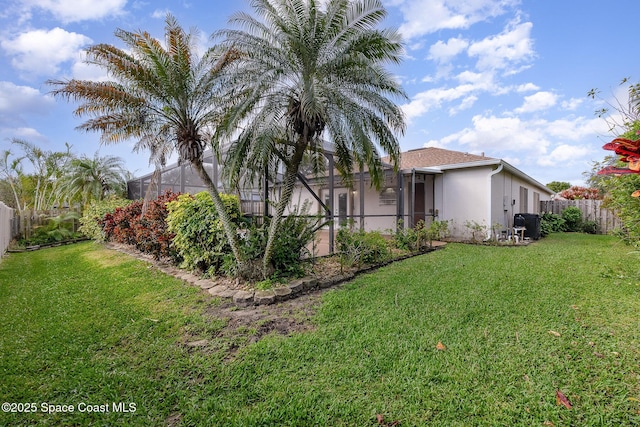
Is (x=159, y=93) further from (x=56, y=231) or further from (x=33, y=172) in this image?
(x=33, y=172)

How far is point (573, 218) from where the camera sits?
15797mm

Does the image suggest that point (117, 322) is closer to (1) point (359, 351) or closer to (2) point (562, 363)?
(1) point (359, 351)

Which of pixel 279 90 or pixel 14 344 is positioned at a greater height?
pixel 279 90

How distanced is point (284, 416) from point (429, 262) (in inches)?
247

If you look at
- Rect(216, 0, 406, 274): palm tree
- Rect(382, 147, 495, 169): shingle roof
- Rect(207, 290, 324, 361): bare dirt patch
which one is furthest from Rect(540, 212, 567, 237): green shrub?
Rect(207, 290, 324, 361): bare dirt patch

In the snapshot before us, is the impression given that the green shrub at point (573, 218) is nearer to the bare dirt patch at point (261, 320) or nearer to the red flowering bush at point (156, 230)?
the bare dirt patch at point (261, 320)

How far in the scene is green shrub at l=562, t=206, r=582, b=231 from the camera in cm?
1576

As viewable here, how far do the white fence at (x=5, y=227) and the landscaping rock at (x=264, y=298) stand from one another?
10532 millimetres

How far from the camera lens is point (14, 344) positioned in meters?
3.56

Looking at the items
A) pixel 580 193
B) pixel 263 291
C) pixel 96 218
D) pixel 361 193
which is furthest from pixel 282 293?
pixel 580 193

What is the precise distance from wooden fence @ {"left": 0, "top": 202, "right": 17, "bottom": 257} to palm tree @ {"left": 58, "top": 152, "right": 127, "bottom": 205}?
3419 mm

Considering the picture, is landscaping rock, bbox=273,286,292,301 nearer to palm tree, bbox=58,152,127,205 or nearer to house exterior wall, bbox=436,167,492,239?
house exterior wall, bbox=436,167,492,239

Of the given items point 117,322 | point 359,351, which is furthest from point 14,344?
point 359,351

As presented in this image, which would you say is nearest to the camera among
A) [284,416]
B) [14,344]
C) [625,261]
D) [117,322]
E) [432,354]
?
[284,416]
